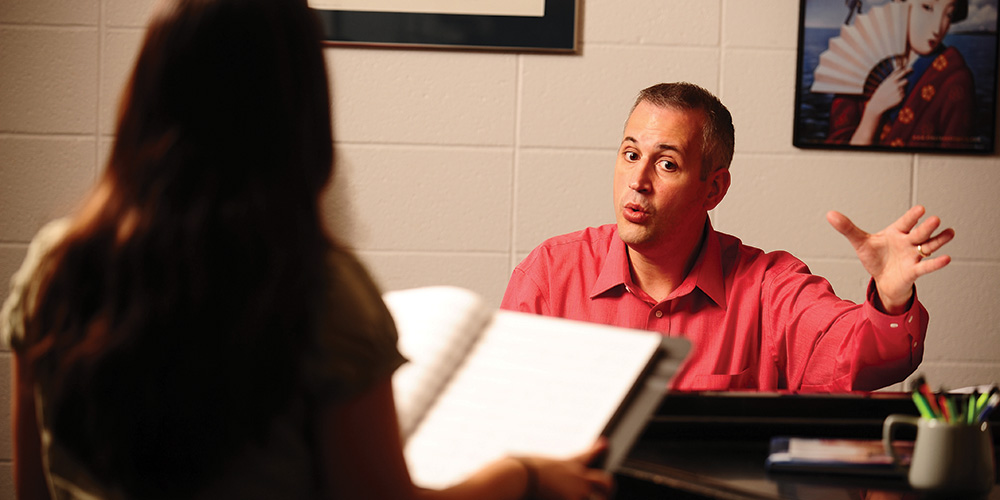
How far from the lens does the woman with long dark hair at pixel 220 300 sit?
0.68m

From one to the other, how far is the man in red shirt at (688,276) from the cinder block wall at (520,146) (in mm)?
526

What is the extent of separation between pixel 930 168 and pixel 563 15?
3.99 feet

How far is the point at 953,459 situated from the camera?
3.01 ft

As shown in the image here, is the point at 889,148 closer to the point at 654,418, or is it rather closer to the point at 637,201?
the point at 637,201

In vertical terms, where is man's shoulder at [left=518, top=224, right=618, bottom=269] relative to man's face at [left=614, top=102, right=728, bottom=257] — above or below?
below

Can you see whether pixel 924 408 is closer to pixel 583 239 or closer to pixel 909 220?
pixel 909 220

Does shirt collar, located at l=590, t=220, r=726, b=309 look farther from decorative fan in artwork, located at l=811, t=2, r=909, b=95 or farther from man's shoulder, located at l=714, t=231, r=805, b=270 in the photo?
decorative fan in artwork, located at l=811, t=2, r=909, b=95

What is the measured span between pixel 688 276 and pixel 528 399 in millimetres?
1223

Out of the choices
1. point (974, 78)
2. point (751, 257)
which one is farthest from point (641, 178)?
point (974, 78)

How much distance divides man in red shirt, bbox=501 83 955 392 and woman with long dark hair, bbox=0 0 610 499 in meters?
1.19

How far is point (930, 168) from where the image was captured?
101 inches

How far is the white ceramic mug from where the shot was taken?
916mm

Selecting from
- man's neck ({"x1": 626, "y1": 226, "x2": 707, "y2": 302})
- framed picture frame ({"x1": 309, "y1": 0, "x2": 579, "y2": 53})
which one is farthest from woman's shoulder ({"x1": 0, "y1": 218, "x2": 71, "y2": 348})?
framed picture frame ({"x1": 309, "y1": 0, "x2": 579, "y2": 53})

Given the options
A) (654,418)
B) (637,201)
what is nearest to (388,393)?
(654,418)
